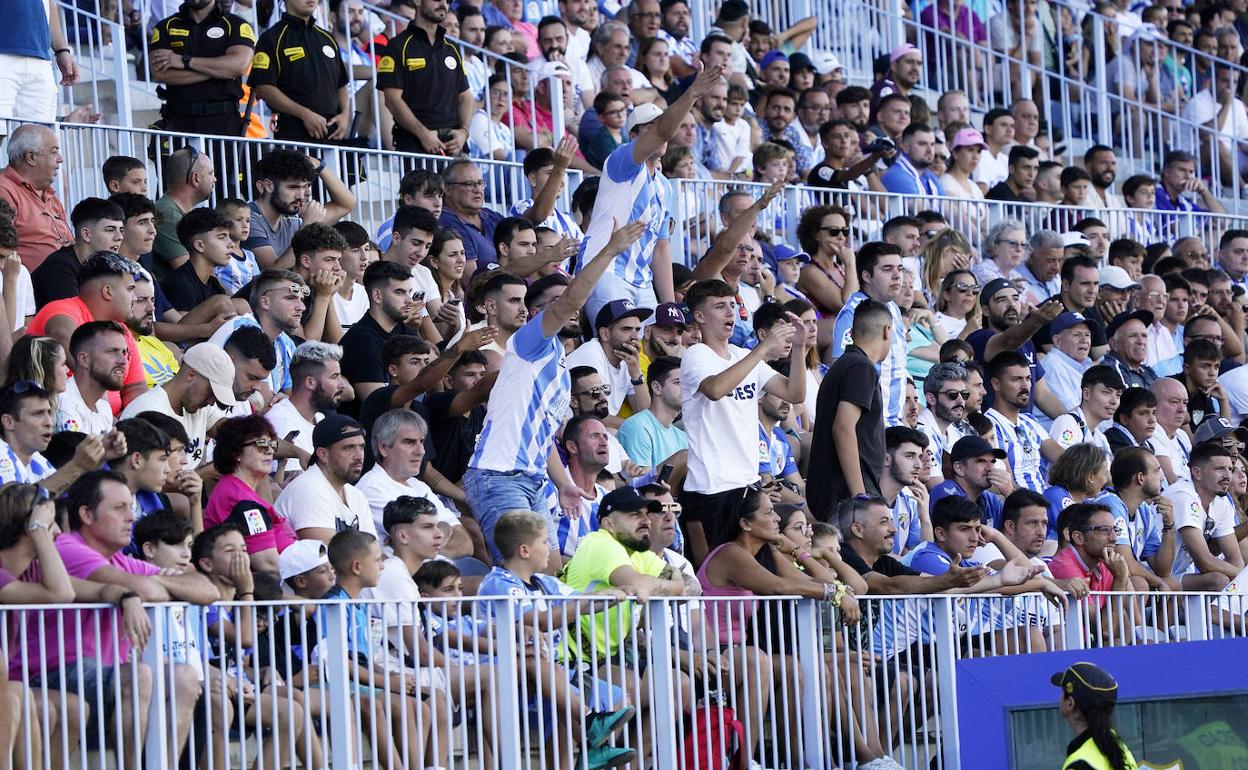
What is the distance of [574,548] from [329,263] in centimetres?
224

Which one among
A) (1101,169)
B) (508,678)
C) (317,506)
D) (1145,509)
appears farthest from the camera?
(1101,169)

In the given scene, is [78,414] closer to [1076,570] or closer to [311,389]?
[311,389]

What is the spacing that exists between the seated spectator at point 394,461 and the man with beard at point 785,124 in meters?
8.98

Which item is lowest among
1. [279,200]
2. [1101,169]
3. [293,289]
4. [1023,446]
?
[1023,446]

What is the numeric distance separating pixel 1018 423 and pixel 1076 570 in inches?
95.6

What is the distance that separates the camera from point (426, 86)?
16.5 metres

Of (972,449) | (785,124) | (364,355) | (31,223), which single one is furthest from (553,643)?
(785,124)

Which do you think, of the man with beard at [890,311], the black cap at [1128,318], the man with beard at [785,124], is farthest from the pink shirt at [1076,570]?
the man with beard at [785,124]

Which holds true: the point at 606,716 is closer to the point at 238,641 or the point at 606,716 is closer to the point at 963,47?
the point at 238,641

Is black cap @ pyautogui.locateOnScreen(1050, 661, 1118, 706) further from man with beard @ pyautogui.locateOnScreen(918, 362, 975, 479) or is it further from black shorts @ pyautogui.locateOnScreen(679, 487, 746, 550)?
man with beard @ pyautogui.locateOnScreen(918, 362, 975, 479)

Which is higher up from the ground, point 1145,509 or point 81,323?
point 81,323

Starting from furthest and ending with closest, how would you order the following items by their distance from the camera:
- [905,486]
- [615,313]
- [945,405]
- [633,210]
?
1. [633,210]
2. [945,405]
3. [615,313]
4. [905,486]

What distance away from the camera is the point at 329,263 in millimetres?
13336

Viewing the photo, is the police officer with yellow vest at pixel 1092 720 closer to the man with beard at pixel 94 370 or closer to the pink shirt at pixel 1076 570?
the pink shirt at pixel 1076 570
